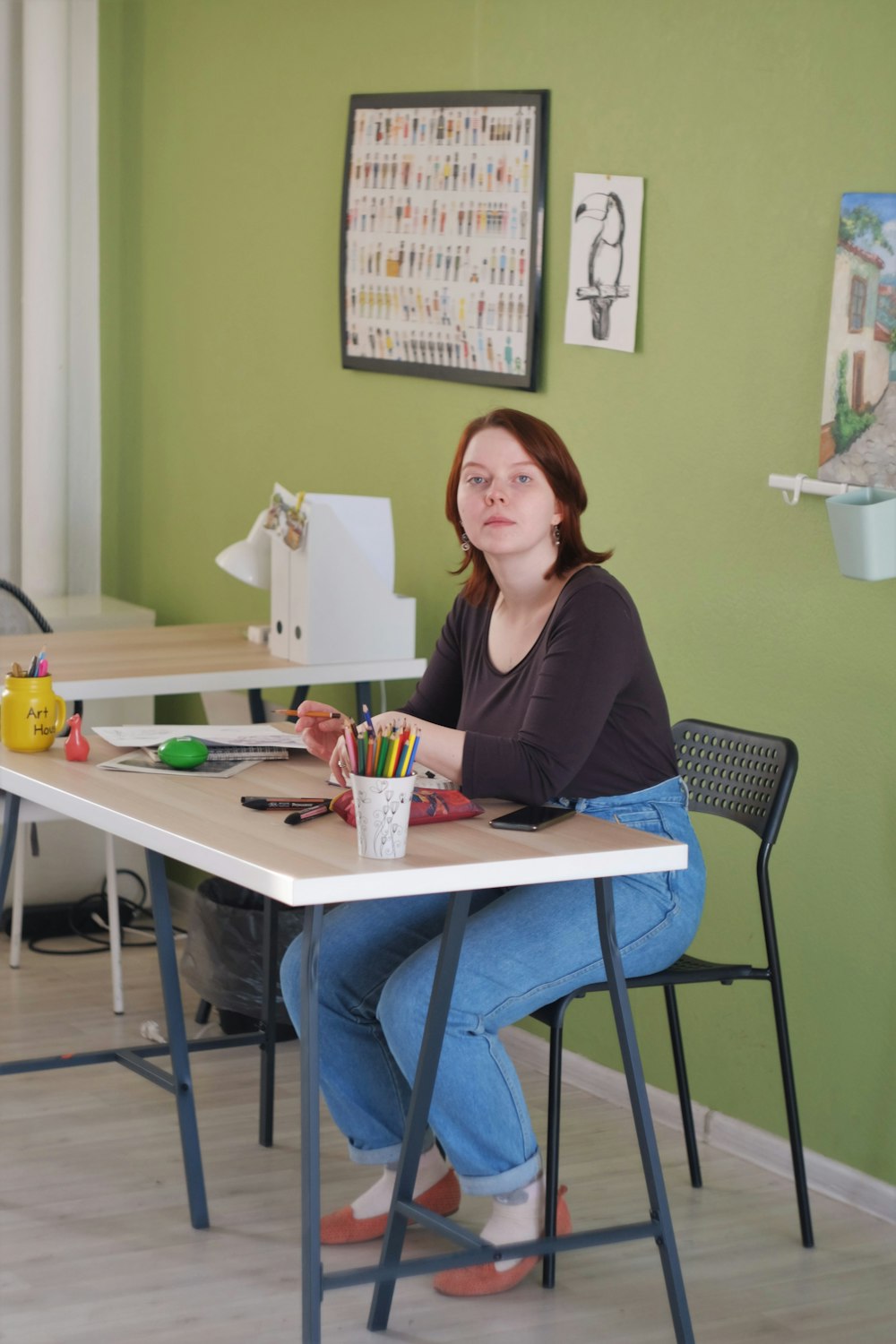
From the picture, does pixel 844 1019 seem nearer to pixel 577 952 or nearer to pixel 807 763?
pixel 807 763

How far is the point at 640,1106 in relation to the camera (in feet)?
7.48

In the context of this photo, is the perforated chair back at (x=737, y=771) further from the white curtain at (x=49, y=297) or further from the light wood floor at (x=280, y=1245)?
the white curtain at (x=49, y=297)

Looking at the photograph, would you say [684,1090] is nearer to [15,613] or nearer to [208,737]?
[208,737]

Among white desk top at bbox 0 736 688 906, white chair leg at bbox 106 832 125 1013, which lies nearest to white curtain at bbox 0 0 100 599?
white chair leg at bbox 106 832 125 1013

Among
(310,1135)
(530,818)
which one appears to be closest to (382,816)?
(530,818)

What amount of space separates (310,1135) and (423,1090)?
233 mm

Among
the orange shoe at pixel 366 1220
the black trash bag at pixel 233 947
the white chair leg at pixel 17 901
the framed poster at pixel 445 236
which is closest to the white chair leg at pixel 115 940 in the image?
the black trash bag at pixel 233 947

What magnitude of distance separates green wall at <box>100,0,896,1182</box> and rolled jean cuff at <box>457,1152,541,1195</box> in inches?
28.9

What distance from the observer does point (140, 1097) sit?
130 inches

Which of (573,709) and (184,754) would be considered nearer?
(573,709)

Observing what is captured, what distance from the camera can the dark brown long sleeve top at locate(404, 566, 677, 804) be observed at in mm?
2383

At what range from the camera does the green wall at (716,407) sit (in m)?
2.86

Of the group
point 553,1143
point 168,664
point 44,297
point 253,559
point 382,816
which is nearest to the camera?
point 382,816

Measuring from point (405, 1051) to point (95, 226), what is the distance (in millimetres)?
3142
